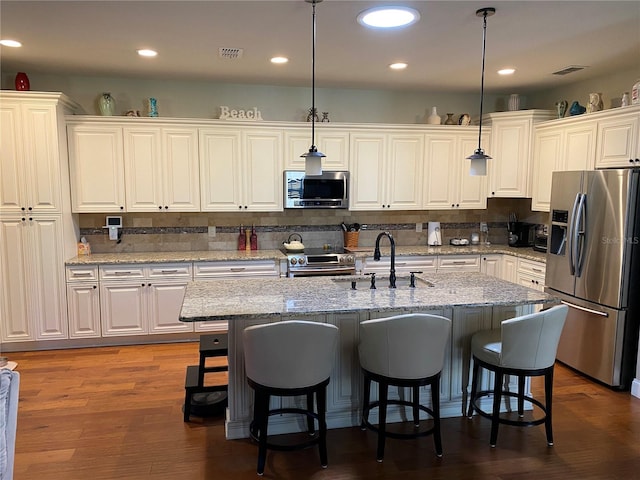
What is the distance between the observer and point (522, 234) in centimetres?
538

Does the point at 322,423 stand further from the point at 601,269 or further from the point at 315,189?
the point at 315,189

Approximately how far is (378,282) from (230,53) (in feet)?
7.10

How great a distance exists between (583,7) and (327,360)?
8.30 feet

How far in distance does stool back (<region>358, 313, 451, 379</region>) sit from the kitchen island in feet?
0.42

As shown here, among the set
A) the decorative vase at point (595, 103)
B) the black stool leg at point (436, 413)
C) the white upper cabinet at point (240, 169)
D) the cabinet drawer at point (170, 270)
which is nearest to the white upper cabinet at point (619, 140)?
the decorative vase at point (595, 103)

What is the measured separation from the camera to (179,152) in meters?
4.67

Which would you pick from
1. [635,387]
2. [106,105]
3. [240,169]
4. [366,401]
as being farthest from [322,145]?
[635,387]

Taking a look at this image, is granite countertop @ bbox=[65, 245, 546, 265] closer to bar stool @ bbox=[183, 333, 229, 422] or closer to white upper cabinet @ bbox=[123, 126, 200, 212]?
white upper cabinet @ bbox=[123, 126, 200, 212]

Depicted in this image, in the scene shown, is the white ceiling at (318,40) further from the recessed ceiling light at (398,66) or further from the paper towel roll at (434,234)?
the paper towel roll at (434,234)

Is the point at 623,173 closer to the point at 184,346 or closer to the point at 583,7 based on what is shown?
the point at 583,7

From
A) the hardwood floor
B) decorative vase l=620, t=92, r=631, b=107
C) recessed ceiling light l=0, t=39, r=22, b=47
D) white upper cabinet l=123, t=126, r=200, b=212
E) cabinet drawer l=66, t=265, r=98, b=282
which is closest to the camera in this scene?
the hardwood floor

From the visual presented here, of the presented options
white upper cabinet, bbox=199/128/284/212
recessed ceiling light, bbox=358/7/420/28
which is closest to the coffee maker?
white upper cabinet, bbox=199/128/284/212

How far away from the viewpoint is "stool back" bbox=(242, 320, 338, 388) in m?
2.33

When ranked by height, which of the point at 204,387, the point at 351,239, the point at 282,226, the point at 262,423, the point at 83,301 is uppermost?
the point at 282,226
